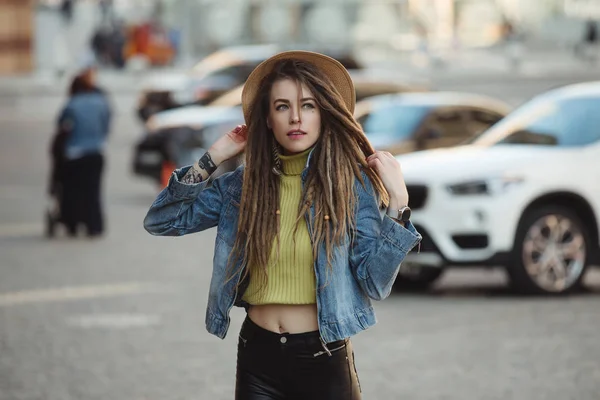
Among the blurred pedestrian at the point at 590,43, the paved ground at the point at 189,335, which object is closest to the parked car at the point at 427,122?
the paved ground at the point at 189,335

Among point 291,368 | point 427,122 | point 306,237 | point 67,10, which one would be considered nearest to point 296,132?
point 306,237

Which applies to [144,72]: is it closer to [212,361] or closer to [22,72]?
[22,72]

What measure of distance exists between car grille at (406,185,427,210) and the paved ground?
0.74 meters

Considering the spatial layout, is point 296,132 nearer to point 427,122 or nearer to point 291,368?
point 291,368

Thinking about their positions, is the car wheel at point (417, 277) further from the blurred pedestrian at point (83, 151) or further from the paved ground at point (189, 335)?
the blurred pedestrian at point (83, 151)

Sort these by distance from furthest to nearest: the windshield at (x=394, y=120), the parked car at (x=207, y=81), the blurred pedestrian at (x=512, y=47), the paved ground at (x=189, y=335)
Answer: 1. the blurred pedestrian at (x=512, y=47)
2. the parked car at (x=207, y=81)
3. the windshield at (x=394, y=120)
4. the paved ground at (x=189, y=335)

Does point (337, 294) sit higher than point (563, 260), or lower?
higher

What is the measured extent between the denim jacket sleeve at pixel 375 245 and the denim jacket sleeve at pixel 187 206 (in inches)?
16.1

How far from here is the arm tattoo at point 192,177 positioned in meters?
4.68

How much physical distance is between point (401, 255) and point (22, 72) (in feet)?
162

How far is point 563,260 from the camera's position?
39.3 ft

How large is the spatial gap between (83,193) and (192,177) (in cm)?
1223

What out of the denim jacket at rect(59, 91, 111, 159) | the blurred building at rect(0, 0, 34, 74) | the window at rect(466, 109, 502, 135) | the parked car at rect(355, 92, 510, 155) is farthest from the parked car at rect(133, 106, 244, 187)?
the blurred building at rect(0, 0, 34, 74)

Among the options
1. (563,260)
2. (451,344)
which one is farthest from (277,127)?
(563,260)
